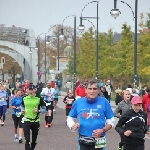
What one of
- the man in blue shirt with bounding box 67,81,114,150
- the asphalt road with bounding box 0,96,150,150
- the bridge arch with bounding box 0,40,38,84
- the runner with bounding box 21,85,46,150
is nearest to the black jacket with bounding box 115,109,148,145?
the man in blue shirt with bounding box 67,81,114,150

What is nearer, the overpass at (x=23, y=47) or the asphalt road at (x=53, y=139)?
the asphalt road at (x=53, y=139)

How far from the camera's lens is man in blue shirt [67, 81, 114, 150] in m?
10.2

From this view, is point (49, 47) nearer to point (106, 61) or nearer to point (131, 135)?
point (106, 61)

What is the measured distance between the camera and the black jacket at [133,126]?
11125mm

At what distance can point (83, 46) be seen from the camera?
7544cm

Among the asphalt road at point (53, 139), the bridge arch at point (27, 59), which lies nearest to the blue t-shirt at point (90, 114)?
the asphalt road at point (53, 139)

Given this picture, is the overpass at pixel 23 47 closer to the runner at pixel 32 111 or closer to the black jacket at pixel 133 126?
the runner at pixel 32 111

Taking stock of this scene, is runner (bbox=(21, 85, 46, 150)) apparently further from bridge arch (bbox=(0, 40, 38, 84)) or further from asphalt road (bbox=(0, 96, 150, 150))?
bridge arch (bbox=(0, 40, 38, 84))

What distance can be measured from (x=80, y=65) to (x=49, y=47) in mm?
48975

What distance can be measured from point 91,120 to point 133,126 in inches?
44.3

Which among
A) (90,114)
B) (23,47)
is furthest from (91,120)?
(23,47)

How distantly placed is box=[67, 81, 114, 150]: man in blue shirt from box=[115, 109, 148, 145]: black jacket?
81 centimetres

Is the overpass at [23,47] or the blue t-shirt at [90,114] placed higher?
the overpass at [23,47]

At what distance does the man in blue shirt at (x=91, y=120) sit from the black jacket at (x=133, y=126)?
31.8 inches
